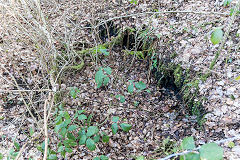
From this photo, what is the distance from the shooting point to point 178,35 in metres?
3.47

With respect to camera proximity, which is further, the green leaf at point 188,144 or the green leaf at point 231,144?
the green leaf at point 231,144

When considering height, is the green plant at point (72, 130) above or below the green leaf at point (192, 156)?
below

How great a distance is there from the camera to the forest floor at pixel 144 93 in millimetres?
2578

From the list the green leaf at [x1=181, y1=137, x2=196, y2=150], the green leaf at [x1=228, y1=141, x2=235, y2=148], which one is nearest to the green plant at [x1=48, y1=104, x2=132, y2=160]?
the green leaf at [x1=228, y1=141, x2=235, y2=148]

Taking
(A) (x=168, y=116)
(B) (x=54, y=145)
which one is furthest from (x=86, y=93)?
(A) (x=168, y=116)

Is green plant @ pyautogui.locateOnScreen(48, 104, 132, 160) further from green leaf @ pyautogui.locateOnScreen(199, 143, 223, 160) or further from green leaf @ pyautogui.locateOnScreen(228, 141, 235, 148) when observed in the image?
green leaf @ pyautogui.locateOnScreen(199, 143, 223, 160)

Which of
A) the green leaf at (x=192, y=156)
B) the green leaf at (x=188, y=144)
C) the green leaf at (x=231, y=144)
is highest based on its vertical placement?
the green leaf at (x=188, y=144)

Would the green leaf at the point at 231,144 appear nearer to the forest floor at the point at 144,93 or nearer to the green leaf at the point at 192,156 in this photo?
the forest floor at the point at 144,93

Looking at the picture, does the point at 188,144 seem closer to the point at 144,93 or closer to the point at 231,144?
the point at 231,144

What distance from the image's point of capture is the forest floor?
A: 102 inches

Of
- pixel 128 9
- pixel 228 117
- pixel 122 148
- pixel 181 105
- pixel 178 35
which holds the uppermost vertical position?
pixel 128 9

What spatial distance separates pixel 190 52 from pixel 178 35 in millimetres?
538

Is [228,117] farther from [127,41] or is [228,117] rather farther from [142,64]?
[127,41]

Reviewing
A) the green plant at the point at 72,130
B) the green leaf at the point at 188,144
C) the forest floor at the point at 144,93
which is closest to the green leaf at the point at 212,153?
the green leaf at the point at 188,144
